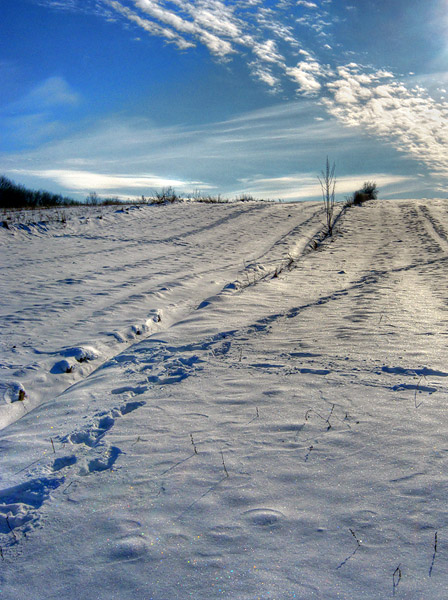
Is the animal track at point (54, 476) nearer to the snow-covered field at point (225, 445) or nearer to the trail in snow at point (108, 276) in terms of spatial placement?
the snow-covered field at point (225, 445)

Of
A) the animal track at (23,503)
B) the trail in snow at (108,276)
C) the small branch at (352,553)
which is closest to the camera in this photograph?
the small branch at (352,553)

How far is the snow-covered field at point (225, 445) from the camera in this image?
1.57 meters

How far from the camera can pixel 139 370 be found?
3678 mm

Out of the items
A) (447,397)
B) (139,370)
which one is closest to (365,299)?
(447,397)

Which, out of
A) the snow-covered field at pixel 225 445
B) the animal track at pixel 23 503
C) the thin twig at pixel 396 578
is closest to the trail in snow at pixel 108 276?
the snow-covered field at pixel 225 445

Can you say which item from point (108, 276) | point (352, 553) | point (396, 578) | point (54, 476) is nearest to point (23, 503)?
point (54, 476)

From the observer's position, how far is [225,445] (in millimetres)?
2363

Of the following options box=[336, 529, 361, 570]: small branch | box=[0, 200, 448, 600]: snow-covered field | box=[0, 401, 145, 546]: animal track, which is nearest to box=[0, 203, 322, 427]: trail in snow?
box=[0, 200, 448, 600]: snow-covered field

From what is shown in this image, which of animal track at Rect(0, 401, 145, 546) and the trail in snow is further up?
the trail in snow

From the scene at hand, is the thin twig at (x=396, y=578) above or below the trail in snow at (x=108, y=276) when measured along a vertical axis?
below

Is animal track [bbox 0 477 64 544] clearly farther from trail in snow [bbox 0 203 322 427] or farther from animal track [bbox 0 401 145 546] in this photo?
trail in snow [bbox 0 203 322 427]

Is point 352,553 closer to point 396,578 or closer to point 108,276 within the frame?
point 396,578

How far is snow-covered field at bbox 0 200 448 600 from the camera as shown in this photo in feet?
5.15

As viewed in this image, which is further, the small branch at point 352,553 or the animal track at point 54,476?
the animal track at point 54,476
